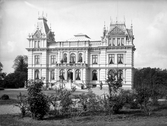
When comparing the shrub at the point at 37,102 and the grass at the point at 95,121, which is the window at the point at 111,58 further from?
the shrub at the point at 37,102

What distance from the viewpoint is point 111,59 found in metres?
44.4

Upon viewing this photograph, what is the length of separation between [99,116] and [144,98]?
3.41 meters

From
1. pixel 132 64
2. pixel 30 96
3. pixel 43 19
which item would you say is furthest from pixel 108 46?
pixel 30 96

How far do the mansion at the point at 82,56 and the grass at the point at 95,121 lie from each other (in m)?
28.6

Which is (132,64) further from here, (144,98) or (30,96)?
(30,96)

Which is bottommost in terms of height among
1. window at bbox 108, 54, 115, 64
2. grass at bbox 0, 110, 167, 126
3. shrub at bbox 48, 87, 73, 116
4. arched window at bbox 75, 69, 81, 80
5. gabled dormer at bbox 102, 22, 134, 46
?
grass at bbox 0, 110, 167, 126

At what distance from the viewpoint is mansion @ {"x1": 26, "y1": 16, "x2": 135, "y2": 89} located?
143ft

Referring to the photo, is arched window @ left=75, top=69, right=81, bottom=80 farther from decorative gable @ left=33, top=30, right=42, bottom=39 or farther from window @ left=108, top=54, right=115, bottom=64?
decorative gable @ left=33, top=30, right=42, bottom=39

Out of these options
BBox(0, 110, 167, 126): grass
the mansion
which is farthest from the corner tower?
BBox(0, 110, 167, 126): grass

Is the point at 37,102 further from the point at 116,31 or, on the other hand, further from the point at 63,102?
the point at 116,31

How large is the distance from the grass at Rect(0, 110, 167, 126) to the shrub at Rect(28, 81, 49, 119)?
0.40 m

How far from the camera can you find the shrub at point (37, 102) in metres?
13.1

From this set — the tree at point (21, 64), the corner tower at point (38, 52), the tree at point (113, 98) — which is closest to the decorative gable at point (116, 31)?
the corner tower at point (38, 52)

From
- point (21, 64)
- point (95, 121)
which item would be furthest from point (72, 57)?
point (95, 121)
